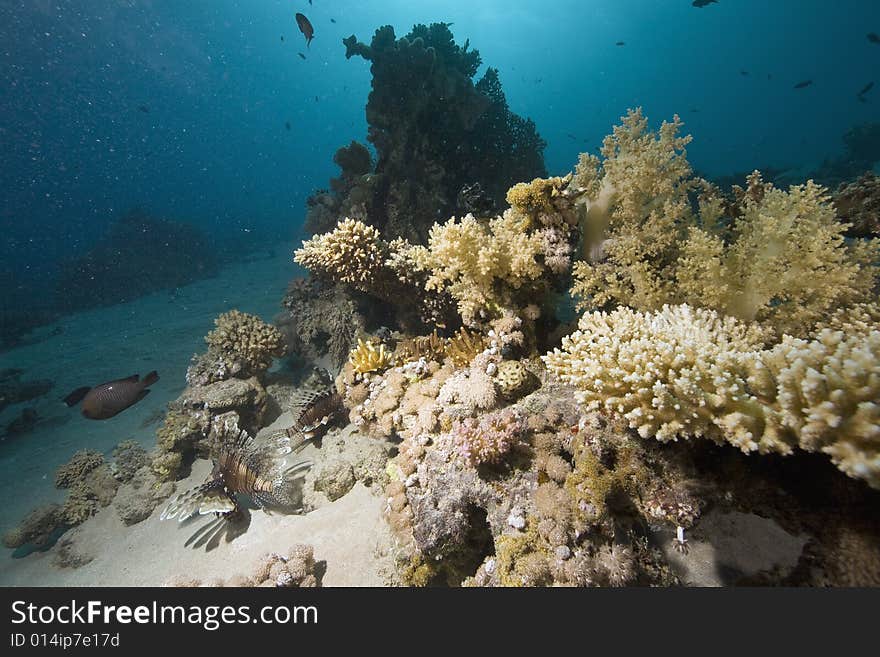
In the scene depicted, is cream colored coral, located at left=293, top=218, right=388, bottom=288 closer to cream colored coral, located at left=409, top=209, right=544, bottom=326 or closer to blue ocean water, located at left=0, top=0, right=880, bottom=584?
cream colored coral, located at left=409, top=209, right=544, bottom=326

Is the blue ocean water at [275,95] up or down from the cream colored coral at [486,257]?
up

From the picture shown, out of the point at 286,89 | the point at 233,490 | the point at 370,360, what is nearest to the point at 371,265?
the point at 370,360

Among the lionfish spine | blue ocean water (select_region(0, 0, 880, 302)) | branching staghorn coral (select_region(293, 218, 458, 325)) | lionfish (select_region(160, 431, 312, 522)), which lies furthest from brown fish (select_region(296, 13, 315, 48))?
blue ocean water (select_region(0, 0, 880, 302))

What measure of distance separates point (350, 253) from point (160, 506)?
4.68 meters

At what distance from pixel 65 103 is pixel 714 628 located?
10250 centimetres

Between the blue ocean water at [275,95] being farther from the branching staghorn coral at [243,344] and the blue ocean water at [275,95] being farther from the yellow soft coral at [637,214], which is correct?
the yellow soft coral at [637,214]

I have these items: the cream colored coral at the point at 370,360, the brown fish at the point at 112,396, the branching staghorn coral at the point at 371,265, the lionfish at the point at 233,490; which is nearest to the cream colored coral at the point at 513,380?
the cream colored coral at the point at 370,360

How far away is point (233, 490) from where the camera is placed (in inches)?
172

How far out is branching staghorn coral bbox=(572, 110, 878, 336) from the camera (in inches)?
115

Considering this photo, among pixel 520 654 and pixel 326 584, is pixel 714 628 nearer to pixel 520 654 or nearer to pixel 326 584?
pixel 520 654

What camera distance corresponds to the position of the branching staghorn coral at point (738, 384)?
169 cm

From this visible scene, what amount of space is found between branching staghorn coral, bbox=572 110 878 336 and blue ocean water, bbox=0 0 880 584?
9195mm

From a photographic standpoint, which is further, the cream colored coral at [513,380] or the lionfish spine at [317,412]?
the lionfish spine at [317,412]

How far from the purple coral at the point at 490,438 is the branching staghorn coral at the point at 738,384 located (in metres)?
0.60
